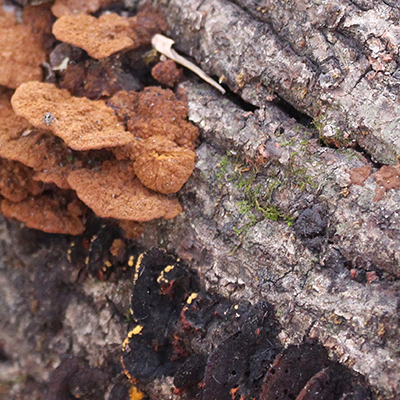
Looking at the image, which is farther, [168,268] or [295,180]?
[168,268]

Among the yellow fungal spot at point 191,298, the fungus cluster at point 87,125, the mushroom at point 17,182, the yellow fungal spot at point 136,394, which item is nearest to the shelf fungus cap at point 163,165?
the fungus cluster at point 87,125

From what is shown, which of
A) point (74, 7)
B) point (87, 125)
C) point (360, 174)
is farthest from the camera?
point (74, 7)

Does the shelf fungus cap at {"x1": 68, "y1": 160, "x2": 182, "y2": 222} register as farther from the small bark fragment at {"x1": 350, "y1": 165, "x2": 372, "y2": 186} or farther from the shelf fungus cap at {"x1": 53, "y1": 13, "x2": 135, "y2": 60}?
the small bark fragment at {"x1": 350, "y1": 165, "x2": 372, "y2": 186}

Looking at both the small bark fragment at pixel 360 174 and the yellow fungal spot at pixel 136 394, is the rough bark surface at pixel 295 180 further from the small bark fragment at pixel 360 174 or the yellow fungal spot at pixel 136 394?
the yellow fungal spot at pixel 136 394

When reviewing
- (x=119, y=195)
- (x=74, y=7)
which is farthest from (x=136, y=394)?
(x=74, y=7)

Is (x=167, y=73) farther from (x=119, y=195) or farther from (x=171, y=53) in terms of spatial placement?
(x=119, y=195)

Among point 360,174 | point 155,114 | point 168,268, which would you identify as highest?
point 360,174

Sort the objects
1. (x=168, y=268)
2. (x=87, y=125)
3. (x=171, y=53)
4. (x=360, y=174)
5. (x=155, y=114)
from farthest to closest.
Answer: (x=171, y=53), (x=155, y=114), (x=168, y=268), (x=87, y=125), (x=360, y=174)

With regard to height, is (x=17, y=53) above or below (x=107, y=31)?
below
